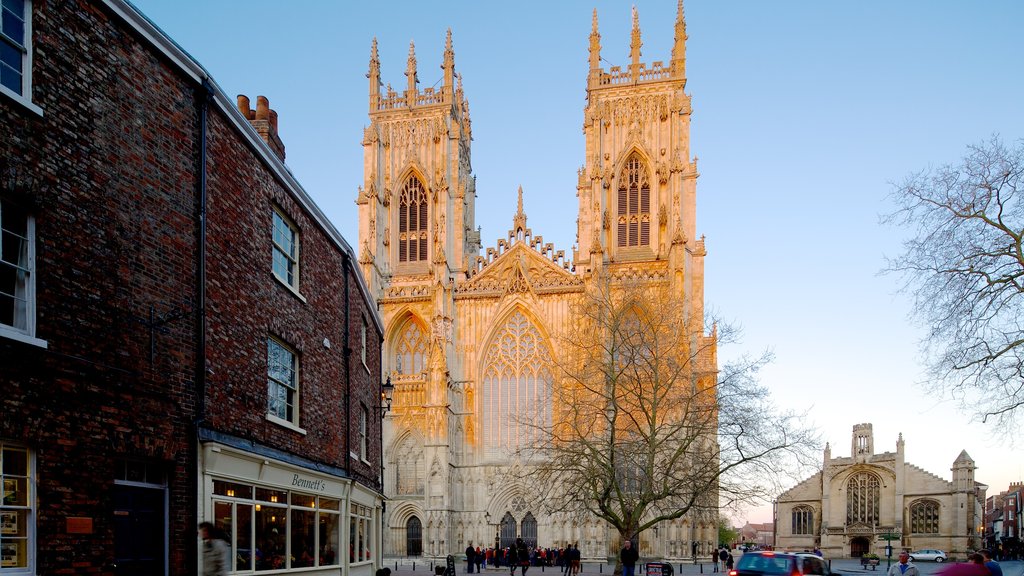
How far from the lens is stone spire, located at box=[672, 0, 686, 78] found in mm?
52969

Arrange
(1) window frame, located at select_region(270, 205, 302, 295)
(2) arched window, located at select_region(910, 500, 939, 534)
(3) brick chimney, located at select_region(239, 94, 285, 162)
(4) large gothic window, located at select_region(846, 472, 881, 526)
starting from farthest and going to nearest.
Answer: (4) large gothic window, located at select_region(846, 472, 881, 526)
(2) arched window, located at select_region(910, 500, 939, 534)
(3) brick chimney, located at select_region(239, 94, 285, 162)
(1) window frame, located at select_region(270, 205, 302, 295)

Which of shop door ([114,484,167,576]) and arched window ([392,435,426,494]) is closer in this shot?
shop door ([114,484,167,576])

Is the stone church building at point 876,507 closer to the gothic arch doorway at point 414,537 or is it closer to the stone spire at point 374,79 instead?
the gothic arch doorway at point 414,537

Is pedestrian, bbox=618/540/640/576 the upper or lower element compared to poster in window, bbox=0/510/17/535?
lower

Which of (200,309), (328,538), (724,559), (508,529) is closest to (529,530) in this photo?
(508,529)

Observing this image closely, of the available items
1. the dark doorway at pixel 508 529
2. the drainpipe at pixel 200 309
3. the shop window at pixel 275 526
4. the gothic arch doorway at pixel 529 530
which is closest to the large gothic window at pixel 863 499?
the gothic arch doorway at pixel 529 530

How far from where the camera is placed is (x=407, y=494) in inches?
1937

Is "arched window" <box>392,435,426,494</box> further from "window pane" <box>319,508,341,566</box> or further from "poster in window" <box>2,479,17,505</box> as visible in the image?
"poster in window" <box>2,479,17,505</box>

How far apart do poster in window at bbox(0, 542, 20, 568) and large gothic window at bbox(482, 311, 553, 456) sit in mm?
41973

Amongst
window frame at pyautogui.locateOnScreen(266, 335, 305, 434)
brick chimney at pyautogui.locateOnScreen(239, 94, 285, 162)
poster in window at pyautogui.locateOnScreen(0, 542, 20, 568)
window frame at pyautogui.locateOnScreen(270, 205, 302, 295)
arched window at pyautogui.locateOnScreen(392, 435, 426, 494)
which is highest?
brick chimney at pyautogui.locateOnScreen(239, 94, 285, 162)

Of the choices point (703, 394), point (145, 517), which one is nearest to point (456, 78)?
point (703, 394)

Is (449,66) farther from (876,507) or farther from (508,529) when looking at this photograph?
(876,507)

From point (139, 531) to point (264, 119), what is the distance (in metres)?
10.6

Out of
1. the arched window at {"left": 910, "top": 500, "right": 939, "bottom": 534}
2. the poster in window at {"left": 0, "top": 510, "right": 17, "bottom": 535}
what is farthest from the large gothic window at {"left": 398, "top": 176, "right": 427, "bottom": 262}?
the poster in window at {"left": 0, "top": 510, "right": 17, "bottom": 535}
